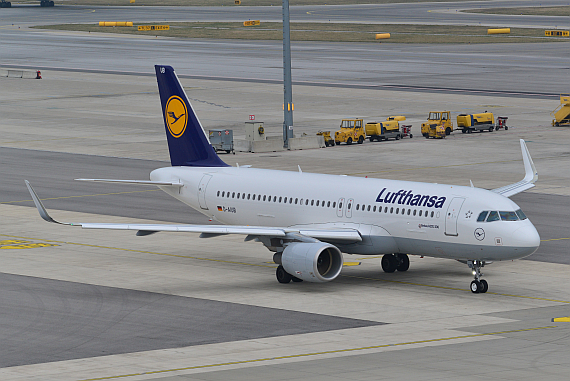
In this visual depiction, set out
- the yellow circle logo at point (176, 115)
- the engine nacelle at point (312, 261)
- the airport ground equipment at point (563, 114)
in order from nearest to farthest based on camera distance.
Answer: the engine nacelle at point (312, 261) < the yellow circle logo at point (176, 115) < the airport ground equipment at point (563, 114)

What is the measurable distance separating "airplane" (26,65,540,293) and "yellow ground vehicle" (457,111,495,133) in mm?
41549

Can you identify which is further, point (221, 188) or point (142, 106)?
point (142, 106)

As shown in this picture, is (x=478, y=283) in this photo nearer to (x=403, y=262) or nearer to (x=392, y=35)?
(x=403, y=262)

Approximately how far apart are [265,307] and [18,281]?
402 inches

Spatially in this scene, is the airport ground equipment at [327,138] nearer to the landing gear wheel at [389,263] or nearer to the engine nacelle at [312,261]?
the landing gear wheel at [389,263]

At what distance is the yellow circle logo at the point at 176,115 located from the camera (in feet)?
150

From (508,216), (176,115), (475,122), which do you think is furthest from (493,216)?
(475,122)

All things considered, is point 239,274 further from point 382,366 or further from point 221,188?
point 382,366

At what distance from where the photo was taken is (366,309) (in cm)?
3412

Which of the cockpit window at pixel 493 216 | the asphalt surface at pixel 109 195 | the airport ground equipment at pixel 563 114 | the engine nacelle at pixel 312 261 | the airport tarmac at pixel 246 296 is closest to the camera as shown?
the airport tarmac at pixel 246 296

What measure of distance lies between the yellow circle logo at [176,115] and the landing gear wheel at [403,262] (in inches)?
464

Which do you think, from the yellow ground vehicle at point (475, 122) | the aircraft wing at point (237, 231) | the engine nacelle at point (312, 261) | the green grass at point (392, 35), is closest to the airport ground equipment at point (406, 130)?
the yellow ground vehicle at point (475, 122)

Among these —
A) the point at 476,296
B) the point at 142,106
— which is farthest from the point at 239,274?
the point at 142,106

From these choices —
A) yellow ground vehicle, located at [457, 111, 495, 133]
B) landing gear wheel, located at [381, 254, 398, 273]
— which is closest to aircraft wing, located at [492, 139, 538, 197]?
landing gear wheel, located at [381, 254, 398, 273]
